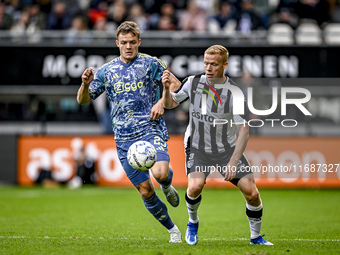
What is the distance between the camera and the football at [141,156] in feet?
22.3

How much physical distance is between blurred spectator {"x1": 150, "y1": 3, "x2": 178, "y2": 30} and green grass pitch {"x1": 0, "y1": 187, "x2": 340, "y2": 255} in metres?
4.64

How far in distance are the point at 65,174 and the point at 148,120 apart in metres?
9.44

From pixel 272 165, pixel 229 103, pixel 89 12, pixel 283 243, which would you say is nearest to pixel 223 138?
pixel 229 103

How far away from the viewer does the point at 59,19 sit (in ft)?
56.5

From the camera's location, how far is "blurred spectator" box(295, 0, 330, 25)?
1700 cm

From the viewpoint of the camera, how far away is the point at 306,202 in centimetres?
1296

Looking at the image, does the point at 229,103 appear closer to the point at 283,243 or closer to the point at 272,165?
the point at 283,243

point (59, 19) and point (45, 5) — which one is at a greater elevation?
point (45, 5)

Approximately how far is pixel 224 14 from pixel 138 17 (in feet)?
8.16

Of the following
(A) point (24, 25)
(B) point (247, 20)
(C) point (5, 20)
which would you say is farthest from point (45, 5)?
(B) point (247, 20)

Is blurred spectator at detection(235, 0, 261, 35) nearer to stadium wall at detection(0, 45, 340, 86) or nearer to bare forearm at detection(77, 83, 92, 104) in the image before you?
stadium wall at detection(0, 45, 340, 86)

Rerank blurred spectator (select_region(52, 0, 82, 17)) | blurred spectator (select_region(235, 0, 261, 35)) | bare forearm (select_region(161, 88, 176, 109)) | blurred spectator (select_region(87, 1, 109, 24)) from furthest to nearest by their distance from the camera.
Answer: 1. blurred spectator (select_region(52, 0, 82, 17))
2. blurred spectator (select_region(87, 1, 109, 24))
3. blurred spectator (select_region(235, 0, 261, 35))
4. bare forearm (select_region(161, 88, 176, 109))

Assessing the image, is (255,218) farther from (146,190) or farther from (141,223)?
(141,223)

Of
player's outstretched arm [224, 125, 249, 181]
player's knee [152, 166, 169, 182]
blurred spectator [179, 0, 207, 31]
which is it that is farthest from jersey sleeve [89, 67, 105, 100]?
blurred spectator [179, 0, 207, 31]
